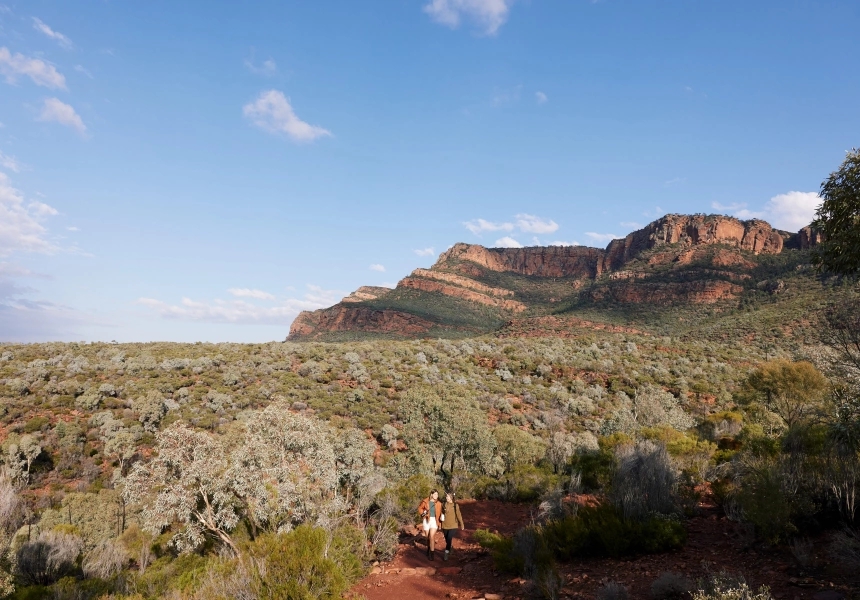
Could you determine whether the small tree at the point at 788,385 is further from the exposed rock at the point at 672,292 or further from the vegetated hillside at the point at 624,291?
the exposed rock at the point at 672,292

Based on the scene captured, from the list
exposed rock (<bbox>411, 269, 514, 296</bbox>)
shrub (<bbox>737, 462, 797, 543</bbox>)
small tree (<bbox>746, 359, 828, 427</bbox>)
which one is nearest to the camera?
shrub (<bbox>737, 462, 797, 543</bbox>)

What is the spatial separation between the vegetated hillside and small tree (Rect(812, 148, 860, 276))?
4966 centimetres

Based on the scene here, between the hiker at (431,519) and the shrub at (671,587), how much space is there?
459 centimetres

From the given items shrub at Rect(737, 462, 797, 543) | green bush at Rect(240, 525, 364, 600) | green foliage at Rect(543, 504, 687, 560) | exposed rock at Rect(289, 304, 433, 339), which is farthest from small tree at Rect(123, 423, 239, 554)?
exposed rock at Rect(289, 304, 433, 339)

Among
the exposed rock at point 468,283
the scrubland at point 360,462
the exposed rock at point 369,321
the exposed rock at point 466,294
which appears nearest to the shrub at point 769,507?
the scrubland at point 360,462

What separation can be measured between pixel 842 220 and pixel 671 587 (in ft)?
18.3

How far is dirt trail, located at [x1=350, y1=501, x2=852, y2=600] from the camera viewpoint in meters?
5.67

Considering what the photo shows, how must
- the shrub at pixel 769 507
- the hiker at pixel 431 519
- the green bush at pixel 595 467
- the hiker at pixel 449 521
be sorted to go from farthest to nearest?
the green bush at pixel 595 467 → the hiker at pixel 449 521 → the hiker at pixel 431 519 → the shrub at pixel 769 507

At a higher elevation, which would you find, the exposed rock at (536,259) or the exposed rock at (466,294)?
the exposed rock at (536,259)

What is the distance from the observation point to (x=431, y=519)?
9078mm

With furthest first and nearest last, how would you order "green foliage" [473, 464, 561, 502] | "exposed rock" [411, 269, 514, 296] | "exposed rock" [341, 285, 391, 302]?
"exposed rock" [341, 285, 391, 302], "exposed rock" [411, 269, 514, 296], "green foliage" [473, 464, 561, 502]

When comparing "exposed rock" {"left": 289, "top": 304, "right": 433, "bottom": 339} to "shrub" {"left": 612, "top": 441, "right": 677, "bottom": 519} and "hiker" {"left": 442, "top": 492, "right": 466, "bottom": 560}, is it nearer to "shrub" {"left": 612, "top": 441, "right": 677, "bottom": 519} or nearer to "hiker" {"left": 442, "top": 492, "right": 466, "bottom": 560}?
"hiker" {"left": 442, "top": 492, "right": 466, "bottom": 560}

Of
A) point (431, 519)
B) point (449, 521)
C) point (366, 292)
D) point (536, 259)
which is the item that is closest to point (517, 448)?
point (449, 521)

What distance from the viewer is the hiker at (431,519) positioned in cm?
906
